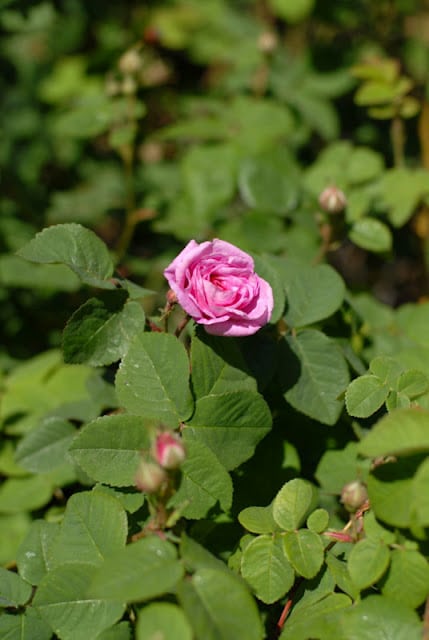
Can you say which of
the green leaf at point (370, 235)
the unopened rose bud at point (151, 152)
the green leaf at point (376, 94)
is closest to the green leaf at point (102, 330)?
the green leaf at point (370, 235)

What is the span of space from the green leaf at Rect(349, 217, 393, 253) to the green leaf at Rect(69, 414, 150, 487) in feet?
2.85

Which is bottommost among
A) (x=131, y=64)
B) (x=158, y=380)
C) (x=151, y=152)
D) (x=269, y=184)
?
(x=151, y=152)

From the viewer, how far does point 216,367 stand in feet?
4.20

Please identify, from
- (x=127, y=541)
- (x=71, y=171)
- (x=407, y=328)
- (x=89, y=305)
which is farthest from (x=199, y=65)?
(x=127, y=541)

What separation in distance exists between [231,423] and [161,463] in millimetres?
288

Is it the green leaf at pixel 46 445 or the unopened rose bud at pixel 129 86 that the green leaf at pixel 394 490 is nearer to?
the green leaf at pixel 46 445

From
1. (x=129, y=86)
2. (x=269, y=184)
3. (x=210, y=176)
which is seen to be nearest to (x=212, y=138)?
(x=210, y=176)

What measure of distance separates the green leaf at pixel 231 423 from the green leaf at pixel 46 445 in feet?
1.47

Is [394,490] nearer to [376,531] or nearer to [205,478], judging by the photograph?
[376,531]

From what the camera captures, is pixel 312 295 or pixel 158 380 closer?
pixel 158 380

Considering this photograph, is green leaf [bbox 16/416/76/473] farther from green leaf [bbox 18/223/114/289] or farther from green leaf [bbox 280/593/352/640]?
green leaf [bbox 280/593/352/640]

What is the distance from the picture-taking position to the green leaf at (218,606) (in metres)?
0.92

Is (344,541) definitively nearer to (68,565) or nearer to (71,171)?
(68,565)

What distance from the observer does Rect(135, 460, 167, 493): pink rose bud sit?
0.97 m
